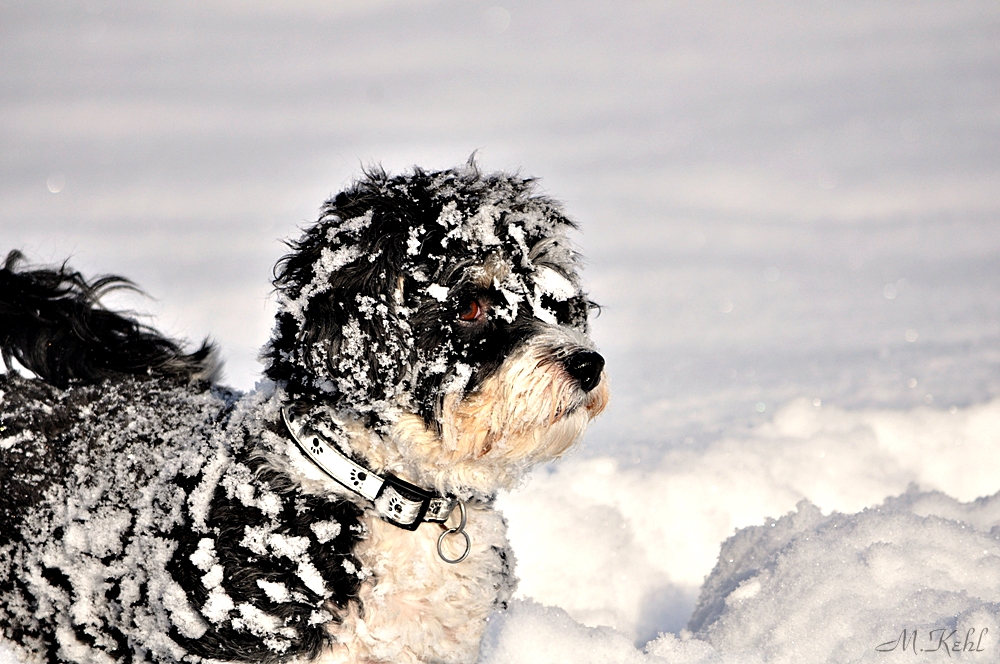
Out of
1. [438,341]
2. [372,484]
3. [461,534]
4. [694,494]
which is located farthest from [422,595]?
[694,494]

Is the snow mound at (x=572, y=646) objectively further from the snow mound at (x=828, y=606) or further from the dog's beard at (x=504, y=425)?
the dog's beard at (x=504, y=425)

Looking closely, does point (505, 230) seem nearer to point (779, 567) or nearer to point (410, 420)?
point (410, 420)

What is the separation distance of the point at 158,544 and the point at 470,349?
156cm

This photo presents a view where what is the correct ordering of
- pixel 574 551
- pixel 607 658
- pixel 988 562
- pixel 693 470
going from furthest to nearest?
pixel 693 470 → pixel 574 551 → pixel 988 562 → pixel 607 658

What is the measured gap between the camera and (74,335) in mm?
4523

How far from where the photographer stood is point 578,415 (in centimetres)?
350

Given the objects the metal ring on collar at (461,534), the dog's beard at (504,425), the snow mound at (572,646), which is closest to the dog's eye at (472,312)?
the dog's beard at (504,425)

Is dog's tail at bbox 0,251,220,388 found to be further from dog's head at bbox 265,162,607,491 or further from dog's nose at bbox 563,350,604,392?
dog's nose at bbox 563,350,604,392

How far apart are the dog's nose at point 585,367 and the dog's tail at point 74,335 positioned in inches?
97.3

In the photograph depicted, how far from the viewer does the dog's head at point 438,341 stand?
3330mm

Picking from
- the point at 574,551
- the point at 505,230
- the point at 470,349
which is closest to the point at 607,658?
the point at 574,551
